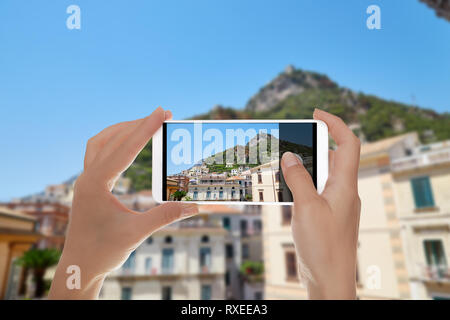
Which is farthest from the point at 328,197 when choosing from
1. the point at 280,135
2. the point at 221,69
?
the point at 221,69

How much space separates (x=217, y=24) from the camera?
16578 mm

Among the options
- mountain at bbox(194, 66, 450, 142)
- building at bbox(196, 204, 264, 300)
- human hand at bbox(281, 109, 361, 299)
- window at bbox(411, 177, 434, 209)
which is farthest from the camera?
building at bbox(196, 204, 264, 300)

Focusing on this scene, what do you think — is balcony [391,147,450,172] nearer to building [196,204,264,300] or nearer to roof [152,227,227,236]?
roof [152,227,227,236]

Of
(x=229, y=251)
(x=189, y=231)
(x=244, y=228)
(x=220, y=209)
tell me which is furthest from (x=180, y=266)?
(x=244, y=228)

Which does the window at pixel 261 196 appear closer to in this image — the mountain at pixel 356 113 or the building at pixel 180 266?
the mountain at pixel 356 113

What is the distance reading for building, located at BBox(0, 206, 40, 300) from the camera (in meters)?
5.62

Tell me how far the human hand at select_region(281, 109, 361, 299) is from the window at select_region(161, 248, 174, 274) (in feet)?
32.2

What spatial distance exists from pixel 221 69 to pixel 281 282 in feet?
45.2

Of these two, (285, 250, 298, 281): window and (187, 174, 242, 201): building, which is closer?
(187, 174, 242, 201): building

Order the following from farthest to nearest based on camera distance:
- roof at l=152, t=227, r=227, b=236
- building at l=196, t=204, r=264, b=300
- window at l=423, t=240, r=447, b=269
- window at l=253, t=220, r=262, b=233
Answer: window at l=253, t=220, r=262, b=233 → building at l=196, t=204, r=264, b=300 → roof at l=152, t=227, r=227, b=236 → window at l=423, t=240, r=447, b=269

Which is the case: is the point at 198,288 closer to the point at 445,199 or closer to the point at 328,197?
the point at 445,199

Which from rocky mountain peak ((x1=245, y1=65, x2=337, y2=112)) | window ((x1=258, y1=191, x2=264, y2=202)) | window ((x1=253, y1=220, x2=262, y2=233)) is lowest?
window ((x1=258, y1=191, x2=264, y2=202))

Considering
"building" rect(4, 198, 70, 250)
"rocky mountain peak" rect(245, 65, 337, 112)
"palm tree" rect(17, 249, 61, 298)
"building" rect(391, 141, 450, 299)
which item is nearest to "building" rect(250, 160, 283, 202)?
"building" rect(391, 141, 450, 299)
